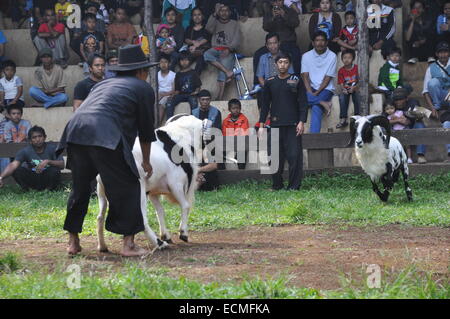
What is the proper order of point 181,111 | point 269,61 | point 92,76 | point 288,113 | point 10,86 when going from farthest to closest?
point 10,86
point 181,111
point 269,61
point 288,113
point 92,76

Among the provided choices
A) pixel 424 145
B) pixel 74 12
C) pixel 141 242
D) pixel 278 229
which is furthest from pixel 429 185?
pixel 74 12

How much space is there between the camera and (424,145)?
15.9 m

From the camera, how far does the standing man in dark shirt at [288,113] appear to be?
49.2ft

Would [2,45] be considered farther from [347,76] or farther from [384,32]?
[384,32]

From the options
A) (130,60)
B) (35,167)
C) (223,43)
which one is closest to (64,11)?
(223,43)

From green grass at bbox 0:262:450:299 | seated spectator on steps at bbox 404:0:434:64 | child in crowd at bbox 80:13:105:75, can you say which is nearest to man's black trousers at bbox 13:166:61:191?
child in crowd at bbox 80:13:105:75

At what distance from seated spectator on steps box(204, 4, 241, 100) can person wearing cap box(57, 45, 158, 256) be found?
9.17m

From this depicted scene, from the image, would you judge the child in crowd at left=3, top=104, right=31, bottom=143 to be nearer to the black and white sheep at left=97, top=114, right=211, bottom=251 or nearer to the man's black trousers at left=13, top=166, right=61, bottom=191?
the man's black trousers at left=13, top=166, right=61, bottom=191

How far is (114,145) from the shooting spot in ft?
25.9

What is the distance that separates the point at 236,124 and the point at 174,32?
10.3 ft

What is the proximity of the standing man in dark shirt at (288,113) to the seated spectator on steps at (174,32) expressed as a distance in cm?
315

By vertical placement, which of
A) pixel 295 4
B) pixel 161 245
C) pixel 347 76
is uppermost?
pixel 295 4

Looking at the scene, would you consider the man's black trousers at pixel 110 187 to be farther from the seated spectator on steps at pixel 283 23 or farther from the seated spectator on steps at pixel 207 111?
the seated spectator on steps at pixel 283 23

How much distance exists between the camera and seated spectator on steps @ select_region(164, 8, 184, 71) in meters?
17.7
